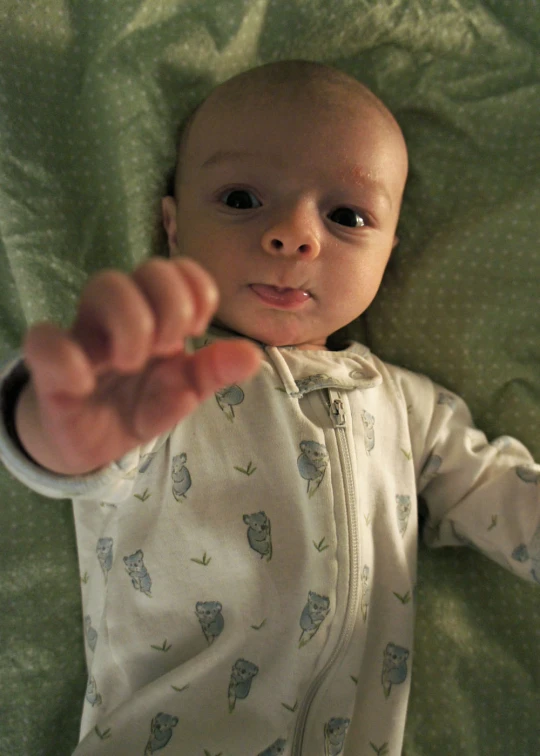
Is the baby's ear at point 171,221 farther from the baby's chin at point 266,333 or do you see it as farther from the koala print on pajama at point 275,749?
the koala print on pajama at point 275,749

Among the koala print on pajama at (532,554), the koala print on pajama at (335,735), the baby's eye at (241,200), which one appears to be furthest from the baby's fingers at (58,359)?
the koala print on pajama at (532,554)

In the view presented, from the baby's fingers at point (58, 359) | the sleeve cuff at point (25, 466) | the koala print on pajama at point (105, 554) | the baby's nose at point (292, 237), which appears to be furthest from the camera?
the koala print on pajama at point (105, 554)

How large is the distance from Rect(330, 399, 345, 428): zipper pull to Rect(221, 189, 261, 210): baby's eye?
1.25ft

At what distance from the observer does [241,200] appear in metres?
1.15

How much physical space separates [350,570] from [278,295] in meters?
0.49

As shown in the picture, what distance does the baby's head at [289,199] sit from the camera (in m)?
1.12

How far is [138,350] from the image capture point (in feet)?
1.95

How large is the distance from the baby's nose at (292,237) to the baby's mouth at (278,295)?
0.07 metres

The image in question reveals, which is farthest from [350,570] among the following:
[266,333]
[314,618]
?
[266,333]

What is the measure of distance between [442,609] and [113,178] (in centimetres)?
114

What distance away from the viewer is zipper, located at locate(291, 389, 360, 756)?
3.60ft

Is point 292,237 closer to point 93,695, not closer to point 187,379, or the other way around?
point 187,379

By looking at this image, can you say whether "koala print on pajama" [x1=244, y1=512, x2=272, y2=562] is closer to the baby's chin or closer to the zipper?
the zipper

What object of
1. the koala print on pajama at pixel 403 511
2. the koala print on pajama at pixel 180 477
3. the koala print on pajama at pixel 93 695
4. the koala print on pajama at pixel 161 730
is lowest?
the koala print on pajama at pixel 93 695
